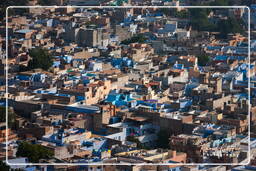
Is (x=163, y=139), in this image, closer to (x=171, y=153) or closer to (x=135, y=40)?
(x=171, y=153)

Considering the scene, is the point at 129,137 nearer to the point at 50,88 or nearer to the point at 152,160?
the point at 152,160

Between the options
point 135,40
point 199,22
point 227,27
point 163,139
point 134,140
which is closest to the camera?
point 163,139

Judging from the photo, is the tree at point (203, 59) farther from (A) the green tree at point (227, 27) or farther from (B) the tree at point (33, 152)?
(B) the tree at point (33, 152)

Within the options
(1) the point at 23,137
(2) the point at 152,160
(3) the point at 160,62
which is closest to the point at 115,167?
(2) the point at 152,160

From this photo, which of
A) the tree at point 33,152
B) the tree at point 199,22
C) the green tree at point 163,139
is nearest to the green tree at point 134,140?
the green tree at point 163,139

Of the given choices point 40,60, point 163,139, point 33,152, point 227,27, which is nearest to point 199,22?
point 227,27

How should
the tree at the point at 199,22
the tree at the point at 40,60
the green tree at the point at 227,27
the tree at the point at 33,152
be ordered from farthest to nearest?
the green tree at the point at 227,27 → the tree at the point at 199,22 → the tree at the point at 40,60 → the tree at the point at 33,152
